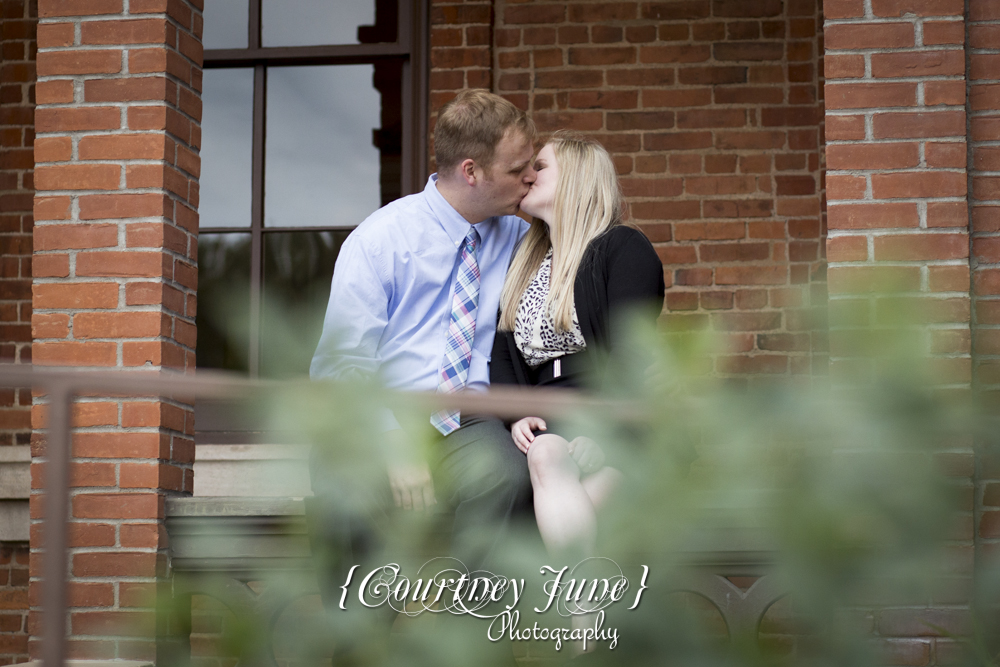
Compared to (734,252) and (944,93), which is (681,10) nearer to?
(734,252)

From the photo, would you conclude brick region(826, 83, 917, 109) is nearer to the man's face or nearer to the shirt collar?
the man's face

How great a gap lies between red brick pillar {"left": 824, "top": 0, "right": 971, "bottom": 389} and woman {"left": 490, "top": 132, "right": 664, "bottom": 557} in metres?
0.60

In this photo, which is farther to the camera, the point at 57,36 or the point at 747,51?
the point at 747,51

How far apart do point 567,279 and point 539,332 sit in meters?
0.17

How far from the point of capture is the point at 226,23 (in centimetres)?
474

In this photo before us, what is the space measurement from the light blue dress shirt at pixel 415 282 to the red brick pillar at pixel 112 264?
25.9 inches

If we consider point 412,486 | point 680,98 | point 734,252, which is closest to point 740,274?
point 734,252

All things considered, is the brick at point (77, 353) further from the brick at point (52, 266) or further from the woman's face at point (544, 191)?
the woman's face at point (544, 191)

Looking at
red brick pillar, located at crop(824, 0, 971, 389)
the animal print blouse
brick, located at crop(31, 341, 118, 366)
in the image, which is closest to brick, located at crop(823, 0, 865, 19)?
red brick pillar, located at crop(824, 0, 971, 389)

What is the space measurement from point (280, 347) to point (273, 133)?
419cm

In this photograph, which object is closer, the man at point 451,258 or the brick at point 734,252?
the man at point 451,258

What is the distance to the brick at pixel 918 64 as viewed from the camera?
110 inches

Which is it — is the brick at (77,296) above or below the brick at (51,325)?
above

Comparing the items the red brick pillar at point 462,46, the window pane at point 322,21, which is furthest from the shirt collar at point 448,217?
the window pane at point 322,21
